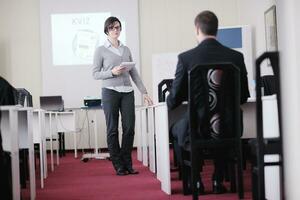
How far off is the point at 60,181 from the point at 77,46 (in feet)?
13.8

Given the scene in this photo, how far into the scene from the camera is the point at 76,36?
8.67 m

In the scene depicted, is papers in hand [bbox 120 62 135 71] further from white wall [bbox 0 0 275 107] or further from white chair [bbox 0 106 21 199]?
white wall [bbox 0 0 275 107]

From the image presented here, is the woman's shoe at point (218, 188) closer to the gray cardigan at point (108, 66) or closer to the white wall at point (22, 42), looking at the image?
the gray cardigan at point (108, 66)

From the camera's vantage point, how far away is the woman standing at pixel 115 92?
15.8ft

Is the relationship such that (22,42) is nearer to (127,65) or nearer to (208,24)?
(127,65)

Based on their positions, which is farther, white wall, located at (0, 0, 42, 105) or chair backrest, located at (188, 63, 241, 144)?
white wall, located at (0, 0, 42, 105)

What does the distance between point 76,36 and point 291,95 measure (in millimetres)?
6564

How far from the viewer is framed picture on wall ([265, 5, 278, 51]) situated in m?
6.78

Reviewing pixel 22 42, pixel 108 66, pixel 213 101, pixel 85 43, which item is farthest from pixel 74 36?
pixel 213 101

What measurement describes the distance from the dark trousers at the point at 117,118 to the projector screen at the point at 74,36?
12.4 ft

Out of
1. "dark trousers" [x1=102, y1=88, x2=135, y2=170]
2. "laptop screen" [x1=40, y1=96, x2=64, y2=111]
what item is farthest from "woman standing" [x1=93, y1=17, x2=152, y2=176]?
"laptop screen" [x1=40, y1=96, x2=64, y2=111]

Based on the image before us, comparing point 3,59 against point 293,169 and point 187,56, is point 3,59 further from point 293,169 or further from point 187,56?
point 293,169

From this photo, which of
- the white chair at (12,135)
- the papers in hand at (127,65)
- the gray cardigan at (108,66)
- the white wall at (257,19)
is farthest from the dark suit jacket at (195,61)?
the white wall at (257,19)

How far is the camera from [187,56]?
316cm
